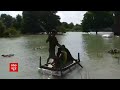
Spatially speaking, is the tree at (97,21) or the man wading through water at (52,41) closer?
the man wading through water at (52,41)

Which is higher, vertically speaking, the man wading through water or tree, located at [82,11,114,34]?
tree, located at [82,11,114,34]

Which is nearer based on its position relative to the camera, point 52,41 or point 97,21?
point 52,41

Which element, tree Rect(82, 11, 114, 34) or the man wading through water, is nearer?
the man wading through water

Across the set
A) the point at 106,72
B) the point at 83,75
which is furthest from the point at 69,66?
the point at 106,72

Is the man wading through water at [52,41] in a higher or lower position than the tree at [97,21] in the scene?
lower

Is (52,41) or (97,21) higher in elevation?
(97,21)
